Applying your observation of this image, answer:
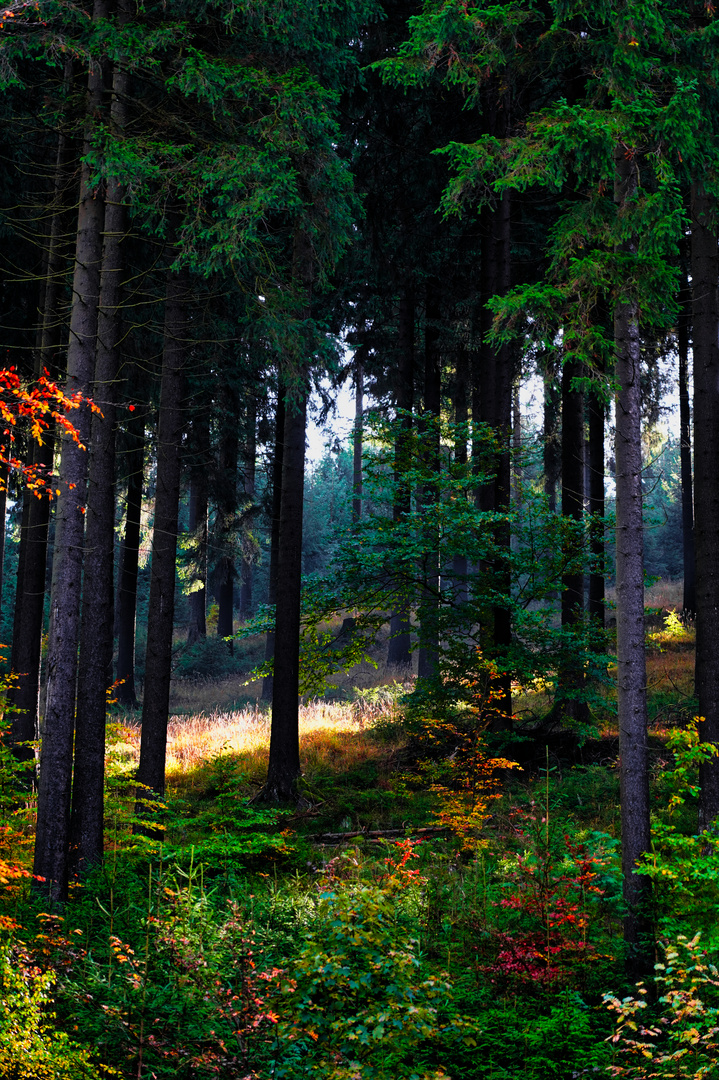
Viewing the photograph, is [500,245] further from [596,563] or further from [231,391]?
[231,391]

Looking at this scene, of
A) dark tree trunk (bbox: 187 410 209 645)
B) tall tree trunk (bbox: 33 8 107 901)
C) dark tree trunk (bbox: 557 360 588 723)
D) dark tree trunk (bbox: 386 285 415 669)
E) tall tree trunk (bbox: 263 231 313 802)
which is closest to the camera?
tall tree trunk (bbox: 33 8 107 901)

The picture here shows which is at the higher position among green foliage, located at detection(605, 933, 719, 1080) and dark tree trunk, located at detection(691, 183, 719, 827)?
dark tree trunk, located at detection(691, 183, 719, 827)

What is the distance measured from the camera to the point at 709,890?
5.40 meters

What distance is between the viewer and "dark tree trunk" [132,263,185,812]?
32.9 feet

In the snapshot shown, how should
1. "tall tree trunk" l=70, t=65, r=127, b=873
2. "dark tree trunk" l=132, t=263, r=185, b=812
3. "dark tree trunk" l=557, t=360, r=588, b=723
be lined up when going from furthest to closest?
"dark tree trunk" l=557, t=360, r=588, b=723
"dark tree trunk" l=132, t=263, r=185, b=812
"tall tree trunk" l=70, t=65, r=127, b=873

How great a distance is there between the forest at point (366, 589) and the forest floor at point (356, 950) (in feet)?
0.13

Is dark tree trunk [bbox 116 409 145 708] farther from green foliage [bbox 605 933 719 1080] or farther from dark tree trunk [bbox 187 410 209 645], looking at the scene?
green foliage [bbox 605 933 719 1080]

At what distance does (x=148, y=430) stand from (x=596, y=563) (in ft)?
40.5

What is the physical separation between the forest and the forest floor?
0.04m

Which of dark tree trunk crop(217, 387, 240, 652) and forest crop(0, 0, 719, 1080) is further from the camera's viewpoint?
dark tree trunk crop(217, 387, 240, 652)

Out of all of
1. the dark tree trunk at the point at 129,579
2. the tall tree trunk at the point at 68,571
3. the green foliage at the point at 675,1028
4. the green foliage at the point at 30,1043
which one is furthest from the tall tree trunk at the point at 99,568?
the dark tree trunk at the point at 129,579

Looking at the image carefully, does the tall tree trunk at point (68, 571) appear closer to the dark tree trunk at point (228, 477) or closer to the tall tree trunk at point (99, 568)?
the tall tree trunk at point (99, 568)

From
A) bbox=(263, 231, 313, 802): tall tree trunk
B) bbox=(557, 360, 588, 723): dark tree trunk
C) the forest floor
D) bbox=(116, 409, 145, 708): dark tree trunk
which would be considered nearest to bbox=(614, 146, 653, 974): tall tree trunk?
the forest floor

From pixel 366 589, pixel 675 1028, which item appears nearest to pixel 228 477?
pixel 366 589
